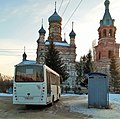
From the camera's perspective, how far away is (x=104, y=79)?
19.5 m

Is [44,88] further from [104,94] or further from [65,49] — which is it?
[65,49]

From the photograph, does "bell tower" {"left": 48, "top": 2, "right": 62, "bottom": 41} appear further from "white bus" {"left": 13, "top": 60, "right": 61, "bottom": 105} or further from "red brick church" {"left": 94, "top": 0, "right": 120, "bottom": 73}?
"white bus" {"left": 13, "top": 60, "right": 61, "bottom": 105}

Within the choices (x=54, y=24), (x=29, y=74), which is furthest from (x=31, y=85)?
(x=54, y=24)

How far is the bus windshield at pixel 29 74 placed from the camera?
1892cm

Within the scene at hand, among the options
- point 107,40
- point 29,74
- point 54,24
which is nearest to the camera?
point 29,74

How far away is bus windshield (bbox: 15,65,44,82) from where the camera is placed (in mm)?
18922

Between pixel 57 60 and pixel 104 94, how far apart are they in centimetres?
3522

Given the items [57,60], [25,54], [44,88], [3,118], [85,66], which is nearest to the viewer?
[3,118]

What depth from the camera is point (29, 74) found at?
1912 cm

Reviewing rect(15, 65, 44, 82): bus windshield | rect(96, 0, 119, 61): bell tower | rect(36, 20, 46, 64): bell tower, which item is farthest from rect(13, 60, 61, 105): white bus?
rect(96, 0, 119, 61): bell tower

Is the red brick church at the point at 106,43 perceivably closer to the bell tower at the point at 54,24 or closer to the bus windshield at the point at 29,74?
the bell tower at the point at 54,24

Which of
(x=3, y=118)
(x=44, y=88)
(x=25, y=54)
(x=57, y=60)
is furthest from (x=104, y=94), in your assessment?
(x=25, y=54)

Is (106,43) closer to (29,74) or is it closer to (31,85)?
(29,74)

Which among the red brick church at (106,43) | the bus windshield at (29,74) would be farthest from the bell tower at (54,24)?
the bus windshield at (29,74)
